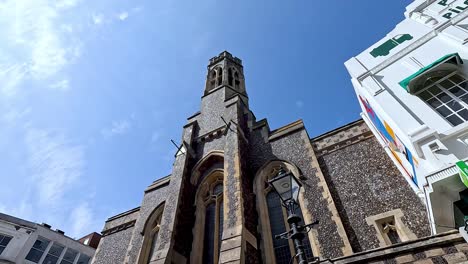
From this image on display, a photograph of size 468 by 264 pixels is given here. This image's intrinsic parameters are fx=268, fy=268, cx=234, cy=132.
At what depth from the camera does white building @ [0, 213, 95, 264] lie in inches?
679

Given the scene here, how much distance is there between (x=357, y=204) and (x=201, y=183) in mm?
6744

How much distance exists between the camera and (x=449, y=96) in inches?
279

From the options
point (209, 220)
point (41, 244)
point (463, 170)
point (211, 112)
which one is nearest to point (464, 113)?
point (463, 170)

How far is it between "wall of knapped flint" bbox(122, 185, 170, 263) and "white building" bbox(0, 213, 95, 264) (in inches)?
413

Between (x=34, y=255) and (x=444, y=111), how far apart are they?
23.7 m

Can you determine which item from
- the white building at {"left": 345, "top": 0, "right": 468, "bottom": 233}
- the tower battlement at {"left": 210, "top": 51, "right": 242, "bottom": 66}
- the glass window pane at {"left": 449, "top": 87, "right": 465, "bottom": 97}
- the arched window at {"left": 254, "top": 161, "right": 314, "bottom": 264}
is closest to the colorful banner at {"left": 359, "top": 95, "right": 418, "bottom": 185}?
the white building at {"left": 345, "top": 0, "right": 468, "bottom": 233}

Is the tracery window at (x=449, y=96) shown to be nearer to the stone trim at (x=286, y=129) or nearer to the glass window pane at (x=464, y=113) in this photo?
the glass window pane at (x=464, y=113)

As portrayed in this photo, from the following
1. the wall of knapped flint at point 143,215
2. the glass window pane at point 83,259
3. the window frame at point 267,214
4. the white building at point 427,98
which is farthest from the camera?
the glass window pane at point 83,259

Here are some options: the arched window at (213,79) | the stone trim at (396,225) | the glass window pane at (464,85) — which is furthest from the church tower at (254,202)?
the arched window at (213,79)

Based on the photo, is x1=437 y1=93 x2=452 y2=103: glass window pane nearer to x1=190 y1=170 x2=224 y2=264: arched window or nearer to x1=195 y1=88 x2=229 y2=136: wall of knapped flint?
x1=190 y1=170 x2=224 y2=264: arched window

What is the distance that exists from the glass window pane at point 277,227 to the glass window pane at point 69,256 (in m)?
17.9

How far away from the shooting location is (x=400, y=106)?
24.2ft

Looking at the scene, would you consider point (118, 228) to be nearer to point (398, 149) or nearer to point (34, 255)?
point (34, 255)

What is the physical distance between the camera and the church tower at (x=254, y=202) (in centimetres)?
778
